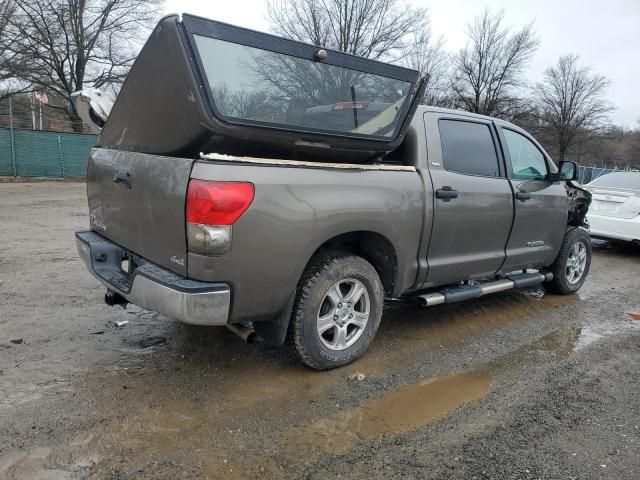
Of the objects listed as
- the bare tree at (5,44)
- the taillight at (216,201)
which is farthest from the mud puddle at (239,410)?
the bare tree at (5,44)

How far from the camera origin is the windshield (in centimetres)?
893


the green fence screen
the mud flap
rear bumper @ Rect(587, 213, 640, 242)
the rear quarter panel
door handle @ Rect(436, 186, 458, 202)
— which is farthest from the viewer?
the green fence screen

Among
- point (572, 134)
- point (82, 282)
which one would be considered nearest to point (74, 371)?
point (82, 282)

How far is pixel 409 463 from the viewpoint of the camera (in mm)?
2596

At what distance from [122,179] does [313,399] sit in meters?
1.98

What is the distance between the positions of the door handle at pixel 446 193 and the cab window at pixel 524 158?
1.14 meters

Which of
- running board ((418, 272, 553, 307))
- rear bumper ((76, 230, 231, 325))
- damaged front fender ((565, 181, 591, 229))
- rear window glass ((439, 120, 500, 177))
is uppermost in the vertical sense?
rear window glass ((439, 120, 500, 177))

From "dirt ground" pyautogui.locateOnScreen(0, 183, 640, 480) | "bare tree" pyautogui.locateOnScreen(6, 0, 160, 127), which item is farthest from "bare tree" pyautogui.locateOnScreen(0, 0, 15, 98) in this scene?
"dirt ground" pyautogui.locateOnScreen(0, 183, 640, 480)

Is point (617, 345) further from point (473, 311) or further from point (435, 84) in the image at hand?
point (435, 84)

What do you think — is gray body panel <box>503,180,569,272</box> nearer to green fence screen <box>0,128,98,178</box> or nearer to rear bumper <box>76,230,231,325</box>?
rear bumper <box>76,230,231,325</box>

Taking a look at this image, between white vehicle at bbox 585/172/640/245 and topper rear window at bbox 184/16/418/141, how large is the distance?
6550mm

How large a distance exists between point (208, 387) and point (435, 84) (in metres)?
33.0

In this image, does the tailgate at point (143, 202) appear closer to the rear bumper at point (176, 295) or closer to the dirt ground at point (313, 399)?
the rear bumper at point (176, 295)

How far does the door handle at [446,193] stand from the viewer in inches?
156
